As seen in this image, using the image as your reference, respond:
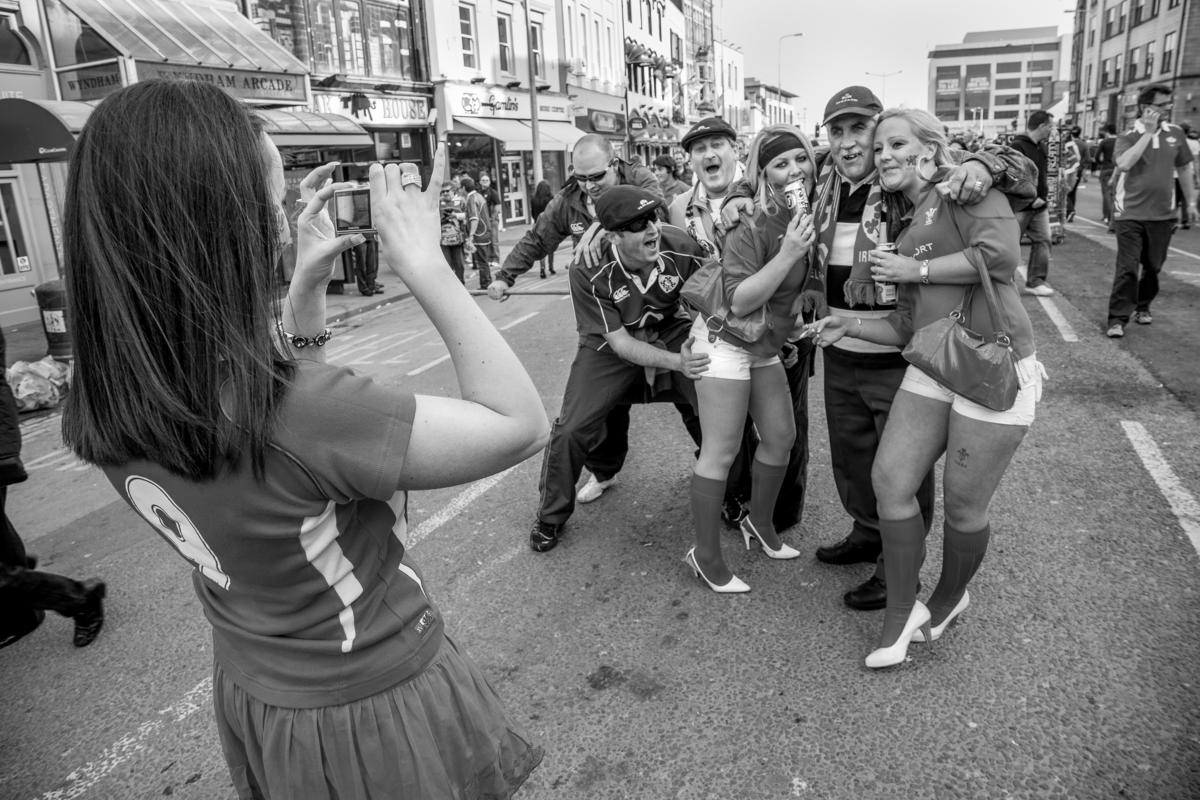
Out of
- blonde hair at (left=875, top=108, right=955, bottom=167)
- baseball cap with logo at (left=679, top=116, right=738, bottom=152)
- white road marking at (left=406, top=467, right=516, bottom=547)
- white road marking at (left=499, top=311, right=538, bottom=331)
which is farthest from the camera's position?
white road marking at (left=499, top=311, right=538, bottom=331)

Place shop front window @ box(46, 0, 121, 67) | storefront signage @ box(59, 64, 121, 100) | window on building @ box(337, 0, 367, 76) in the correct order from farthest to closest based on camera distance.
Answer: window on building @ box(337, 0, 367, 76) → shop front window @ box(46, 0, 121, 67) → storefront signage @ box(59, 64, 121, 100)

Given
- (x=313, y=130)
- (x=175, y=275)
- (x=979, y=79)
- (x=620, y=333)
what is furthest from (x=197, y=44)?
(x=979, y=79)

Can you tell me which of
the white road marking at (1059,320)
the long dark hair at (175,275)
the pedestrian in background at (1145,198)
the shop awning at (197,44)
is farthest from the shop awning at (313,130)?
the long dark hair at (175,275)

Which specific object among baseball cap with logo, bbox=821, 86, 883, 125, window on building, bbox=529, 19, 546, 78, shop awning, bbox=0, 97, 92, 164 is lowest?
baseball cap with logo, bbox=821, 86, 883, 125

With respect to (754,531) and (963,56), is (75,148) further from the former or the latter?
(963,56)

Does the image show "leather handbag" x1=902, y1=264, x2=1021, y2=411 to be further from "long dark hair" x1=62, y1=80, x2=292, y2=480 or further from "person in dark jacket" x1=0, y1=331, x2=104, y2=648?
"person in dark jacket" x1=0, y1=331, x2=104, y2=648

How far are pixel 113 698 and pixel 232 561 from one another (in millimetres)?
2443

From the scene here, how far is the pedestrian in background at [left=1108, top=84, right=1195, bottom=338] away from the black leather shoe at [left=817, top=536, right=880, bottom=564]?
5233 millimetres

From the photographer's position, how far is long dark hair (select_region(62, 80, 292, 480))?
43.9 inches

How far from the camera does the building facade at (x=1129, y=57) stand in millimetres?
37875

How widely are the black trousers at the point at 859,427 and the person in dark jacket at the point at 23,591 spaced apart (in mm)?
3222

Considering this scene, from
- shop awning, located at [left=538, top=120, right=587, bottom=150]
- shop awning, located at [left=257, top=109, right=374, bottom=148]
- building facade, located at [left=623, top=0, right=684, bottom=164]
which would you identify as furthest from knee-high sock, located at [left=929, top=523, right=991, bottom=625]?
building facade, located at [left=623, top=0, right=684, bottom=164]

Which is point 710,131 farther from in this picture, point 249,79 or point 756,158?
point 249,79

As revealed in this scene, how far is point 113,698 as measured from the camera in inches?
125
